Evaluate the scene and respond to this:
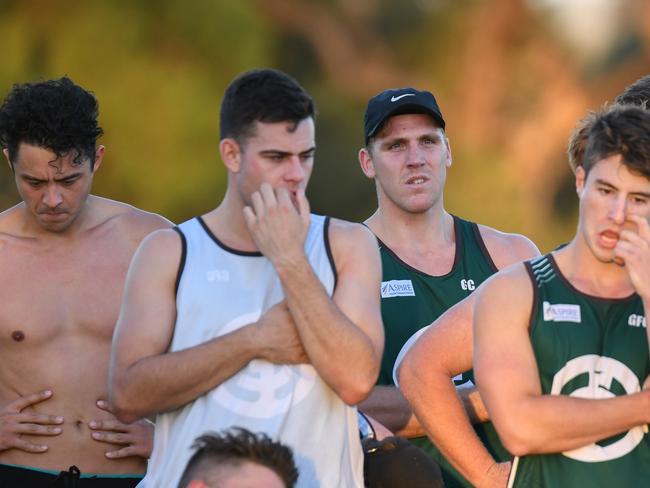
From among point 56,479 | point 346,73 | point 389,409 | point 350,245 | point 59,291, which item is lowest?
point 56,479

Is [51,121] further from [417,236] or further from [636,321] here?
[636,321]

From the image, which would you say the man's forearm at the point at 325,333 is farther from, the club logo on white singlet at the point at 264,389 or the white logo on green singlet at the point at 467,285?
the white logo on green singlet at the point at 467,285

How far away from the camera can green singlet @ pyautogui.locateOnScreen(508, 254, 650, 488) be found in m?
4.56

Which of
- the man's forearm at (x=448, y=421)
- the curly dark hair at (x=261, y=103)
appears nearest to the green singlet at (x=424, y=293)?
the man's forearm at (x=448, y=421)

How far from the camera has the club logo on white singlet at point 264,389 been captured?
4734 mm

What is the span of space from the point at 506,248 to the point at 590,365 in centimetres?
193

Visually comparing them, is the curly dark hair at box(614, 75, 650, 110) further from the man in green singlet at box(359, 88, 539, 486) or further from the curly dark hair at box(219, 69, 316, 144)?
the curly dark hair at box(219, 69, 316, 144)

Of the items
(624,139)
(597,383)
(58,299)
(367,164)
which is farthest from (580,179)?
(58,299)

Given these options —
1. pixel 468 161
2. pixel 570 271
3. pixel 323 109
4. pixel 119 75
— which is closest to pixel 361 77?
pixel 323 109

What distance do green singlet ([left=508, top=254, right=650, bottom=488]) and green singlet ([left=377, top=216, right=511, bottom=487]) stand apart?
1.34 m

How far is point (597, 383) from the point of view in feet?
15.0

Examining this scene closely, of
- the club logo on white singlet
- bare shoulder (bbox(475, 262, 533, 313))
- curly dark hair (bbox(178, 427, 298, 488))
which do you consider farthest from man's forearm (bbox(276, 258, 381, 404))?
curly dark hair (bbox(178, 427, 298, 488))

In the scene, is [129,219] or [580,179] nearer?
[580,179]

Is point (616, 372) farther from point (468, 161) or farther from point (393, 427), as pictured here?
point (468, 161)
